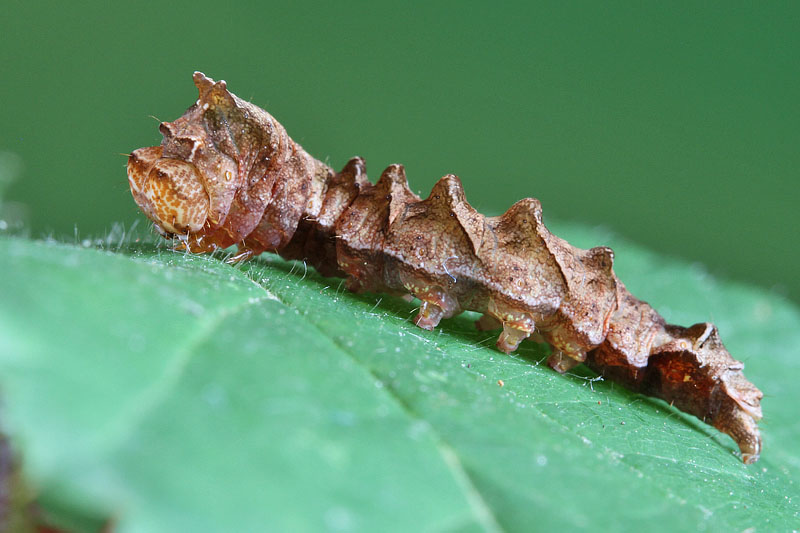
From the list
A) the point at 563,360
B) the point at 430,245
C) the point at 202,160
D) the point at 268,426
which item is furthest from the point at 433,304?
the point at 268,426

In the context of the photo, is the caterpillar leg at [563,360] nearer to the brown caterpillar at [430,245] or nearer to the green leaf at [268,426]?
the brown caterpillar at [430,245]

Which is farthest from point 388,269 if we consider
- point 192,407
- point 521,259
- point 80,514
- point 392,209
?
point 80,514

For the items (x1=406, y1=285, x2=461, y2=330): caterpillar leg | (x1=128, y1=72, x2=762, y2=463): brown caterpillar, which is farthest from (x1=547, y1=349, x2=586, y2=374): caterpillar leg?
(x1=406, y1=285, x2=461, y2=330): caterpillar leg

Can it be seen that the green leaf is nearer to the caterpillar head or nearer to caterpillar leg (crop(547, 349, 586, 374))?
caterpillar leg (crop(547, 349, 586, 374))

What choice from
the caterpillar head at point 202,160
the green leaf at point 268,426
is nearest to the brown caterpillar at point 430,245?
the caterpillar head at point 202,160

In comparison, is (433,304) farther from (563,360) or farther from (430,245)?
(563,360)
